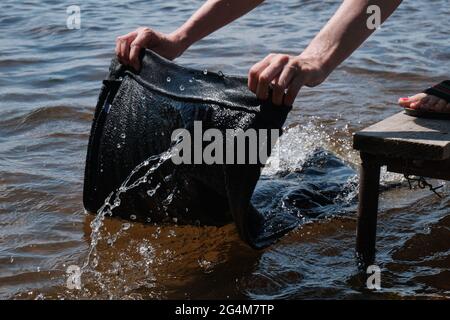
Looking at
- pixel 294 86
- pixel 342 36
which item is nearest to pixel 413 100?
pixel 342 36

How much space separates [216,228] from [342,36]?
4.34 feet

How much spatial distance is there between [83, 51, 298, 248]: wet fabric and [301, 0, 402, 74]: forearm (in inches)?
9.2

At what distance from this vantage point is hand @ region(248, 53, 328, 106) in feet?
8.69

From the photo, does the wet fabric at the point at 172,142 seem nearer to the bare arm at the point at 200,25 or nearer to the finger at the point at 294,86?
the finger at the point at 294,86

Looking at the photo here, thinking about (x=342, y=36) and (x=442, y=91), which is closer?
(x=342, y=36)

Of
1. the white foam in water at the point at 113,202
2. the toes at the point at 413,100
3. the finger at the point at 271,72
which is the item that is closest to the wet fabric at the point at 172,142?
the white foam in water at the point at 113,202

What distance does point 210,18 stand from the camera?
3547 millimetres

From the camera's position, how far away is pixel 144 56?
131 inches

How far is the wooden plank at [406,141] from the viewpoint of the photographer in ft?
9.45

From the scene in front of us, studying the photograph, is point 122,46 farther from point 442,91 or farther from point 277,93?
point 442,91

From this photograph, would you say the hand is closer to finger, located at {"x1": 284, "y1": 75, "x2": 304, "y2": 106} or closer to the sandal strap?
finger, located at {"x1": 284, "y1": 75, "x2": 304, "y2": 106}

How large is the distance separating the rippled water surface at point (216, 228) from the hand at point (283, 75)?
0.96 metres
